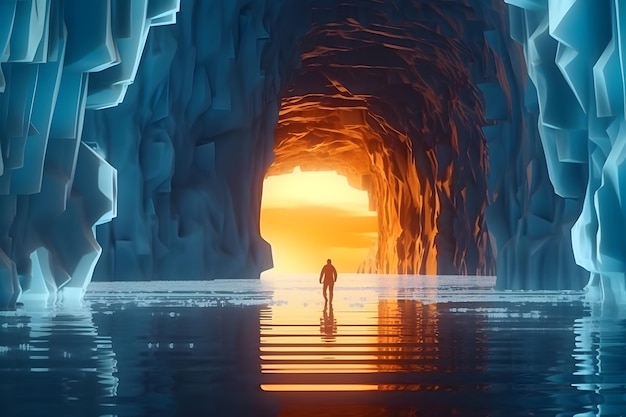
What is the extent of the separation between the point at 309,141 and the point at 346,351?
47.0m

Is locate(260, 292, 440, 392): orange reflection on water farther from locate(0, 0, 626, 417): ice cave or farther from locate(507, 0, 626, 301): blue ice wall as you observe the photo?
locate(507, 0, 626, 301): blue ice wall

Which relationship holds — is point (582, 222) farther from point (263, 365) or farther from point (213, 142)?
point (213, 142)

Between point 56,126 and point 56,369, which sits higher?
point 56,126

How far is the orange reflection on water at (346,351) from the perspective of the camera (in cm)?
398

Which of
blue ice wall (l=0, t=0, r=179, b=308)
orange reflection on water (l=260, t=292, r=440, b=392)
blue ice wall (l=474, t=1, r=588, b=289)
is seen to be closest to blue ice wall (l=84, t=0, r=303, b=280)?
blue ice wall (l=474, t=1, r=588, b=289)

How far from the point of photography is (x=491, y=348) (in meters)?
5.72

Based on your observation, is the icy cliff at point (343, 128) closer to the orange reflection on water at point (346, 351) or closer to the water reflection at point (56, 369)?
the orange reflection on water at point (346, 351)

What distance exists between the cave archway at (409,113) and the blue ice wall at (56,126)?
1889 centimetres

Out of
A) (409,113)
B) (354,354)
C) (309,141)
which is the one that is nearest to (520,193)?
(409,113)

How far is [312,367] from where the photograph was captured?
4.60 m

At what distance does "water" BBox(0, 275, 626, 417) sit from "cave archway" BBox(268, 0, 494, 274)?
2434 cm

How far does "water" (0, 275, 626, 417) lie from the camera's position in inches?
130

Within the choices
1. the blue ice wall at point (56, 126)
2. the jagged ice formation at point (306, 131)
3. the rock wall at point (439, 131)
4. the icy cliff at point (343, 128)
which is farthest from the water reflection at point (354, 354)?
the rock wall at point (439, 131)

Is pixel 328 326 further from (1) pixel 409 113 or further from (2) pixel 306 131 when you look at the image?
(2) pixel 306 131
